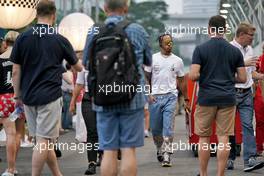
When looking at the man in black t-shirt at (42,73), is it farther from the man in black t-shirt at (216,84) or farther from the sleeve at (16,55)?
the man in black t-shirt at (216,84)

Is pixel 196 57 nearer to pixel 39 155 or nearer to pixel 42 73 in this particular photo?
pixel 42 73

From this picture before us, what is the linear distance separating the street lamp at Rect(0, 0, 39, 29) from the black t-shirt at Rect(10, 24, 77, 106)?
608 cm

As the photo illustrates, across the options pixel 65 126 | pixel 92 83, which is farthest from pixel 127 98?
pixel 65 126

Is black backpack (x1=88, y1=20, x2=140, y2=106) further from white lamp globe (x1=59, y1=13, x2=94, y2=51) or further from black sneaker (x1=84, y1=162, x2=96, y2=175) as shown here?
white lamp globe (x1=59, y1=13, x2=94, y2=51)

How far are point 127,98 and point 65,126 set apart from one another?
39.4 ft

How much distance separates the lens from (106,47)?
6.29 m

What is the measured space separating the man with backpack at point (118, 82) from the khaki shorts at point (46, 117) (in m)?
0.98

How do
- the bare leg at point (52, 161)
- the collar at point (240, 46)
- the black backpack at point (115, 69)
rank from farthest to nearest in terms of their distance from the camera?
the collar at point (240, 46)
the bare leg at point (52, 161)
the black backpack at point (115, 69)

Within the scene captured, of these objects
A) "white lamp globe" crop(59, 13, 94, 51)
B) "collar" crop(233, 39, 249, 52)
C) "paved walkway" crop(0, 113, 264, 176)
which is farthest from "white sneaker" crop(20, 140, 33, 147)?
"white lamp globe" crop(59, 13, 94, 51)

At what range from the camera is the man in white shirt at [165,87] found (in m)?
10.4

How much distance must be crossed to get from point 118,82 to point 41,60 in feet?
4.58

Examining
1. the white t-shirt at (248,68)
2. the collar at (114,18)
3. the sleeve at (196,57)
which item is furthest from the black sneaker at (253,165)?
the collar at (114,18)

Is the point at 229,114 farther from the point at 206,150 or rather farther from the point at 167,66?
the point at 167,66

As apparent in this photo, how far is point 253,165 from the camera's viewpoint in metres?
9.37
